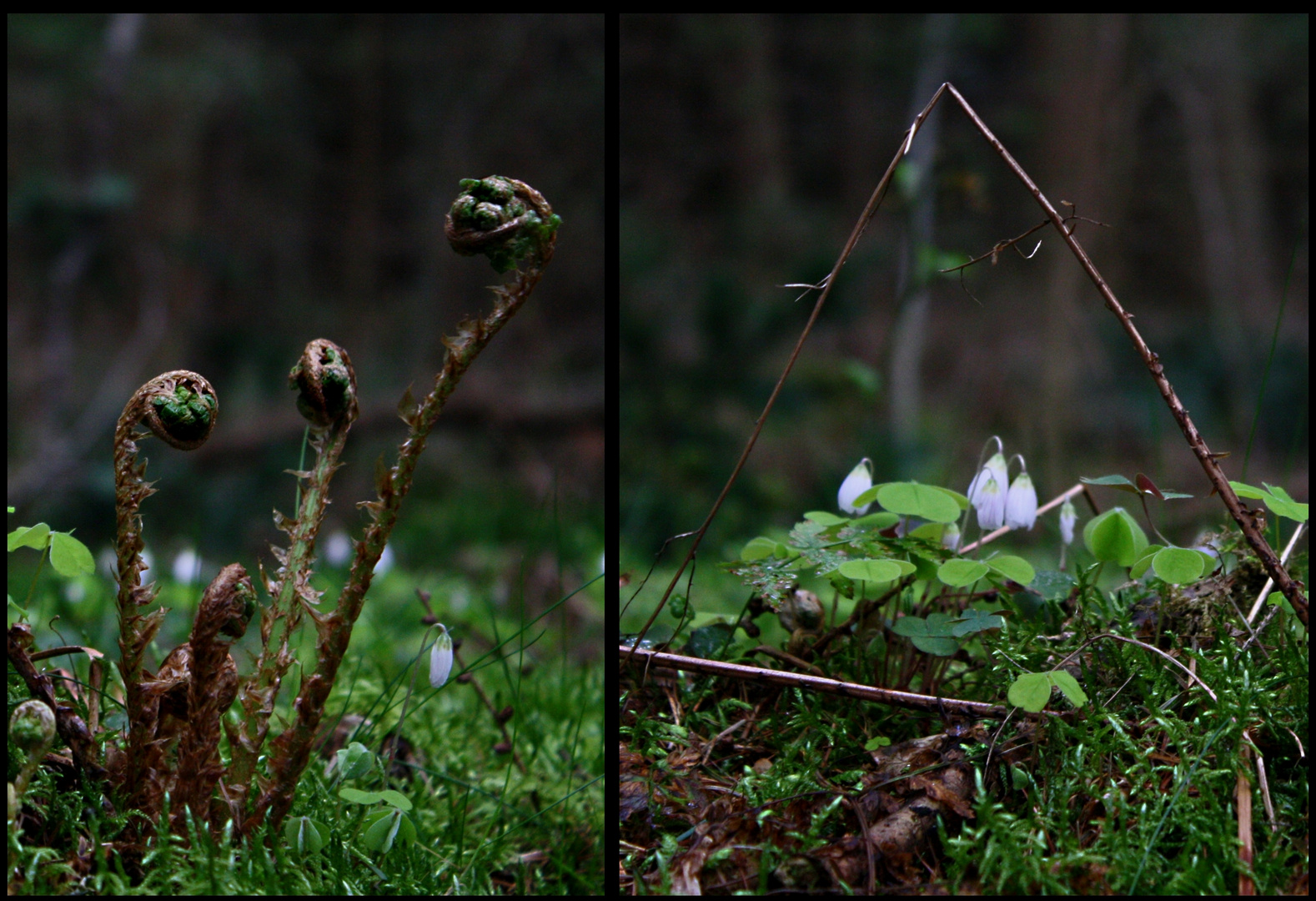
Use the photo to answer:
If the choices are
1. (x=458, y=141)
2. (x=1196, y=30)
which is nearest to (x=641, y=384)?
(x=458, y=141)

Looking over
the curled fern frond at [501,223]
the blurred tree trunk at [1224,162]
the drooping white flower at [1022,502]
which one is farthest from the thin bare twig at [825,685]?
the blurred tree trunk at [1224,162]

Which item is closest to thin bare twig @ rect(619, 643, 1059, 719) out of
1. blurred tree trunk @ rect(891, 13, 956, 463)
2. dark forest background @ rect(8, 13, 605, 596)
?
blurred tree trunk @ rect(891, 13, 956, 463)

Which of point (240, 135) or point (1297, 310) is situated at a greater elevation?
point (240, 135)

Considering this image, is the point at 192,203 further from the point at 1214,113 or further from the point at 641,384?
the point at 1214,113

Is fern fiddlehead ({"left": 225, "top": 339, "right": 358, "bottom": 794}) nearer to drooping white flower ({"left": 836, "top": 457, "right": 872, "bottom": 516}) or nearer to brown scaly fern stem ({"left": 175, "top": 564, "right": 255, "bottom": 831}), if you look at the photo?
brown scaly fern stem ({"left": 175, "top": 564, "right": 255, "bottom": 831})

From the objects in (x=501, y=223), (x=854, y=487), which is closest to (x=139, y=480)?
(x=501, y=223)

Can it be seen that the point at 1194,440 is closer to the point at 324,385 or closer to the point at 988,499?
the point at 988,499
